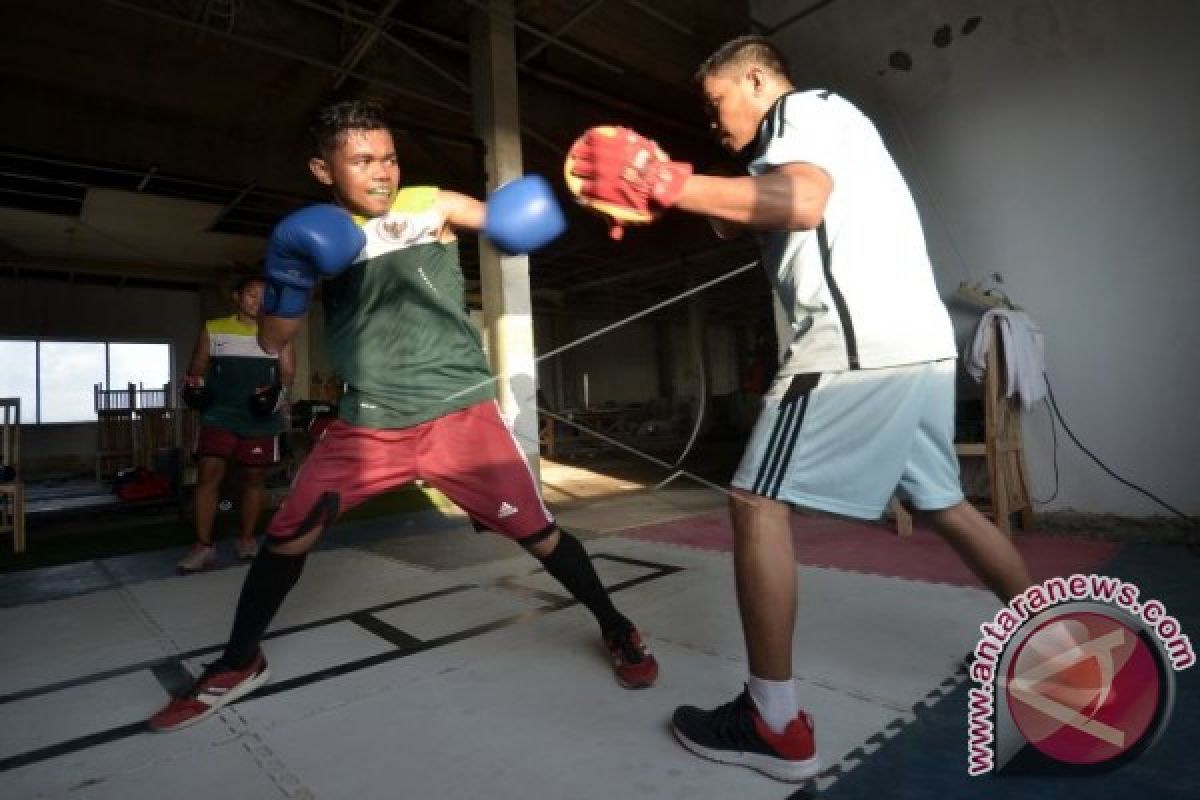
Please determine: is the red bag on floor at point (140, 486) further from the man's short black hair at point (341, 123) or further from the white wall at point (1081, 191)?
the white wall at point (1081, 191)

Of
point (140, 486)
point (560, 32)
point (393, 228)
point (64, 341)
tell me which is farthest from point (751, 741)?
point (64, 341)

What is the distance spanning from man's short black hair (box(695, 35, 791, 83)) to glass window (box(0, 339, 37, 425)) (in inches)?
553

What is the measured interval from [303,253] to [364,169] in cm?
30

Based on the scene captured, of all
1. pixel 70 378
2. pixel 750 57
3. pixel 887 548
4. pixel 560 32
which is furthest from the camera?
pixel 70 378

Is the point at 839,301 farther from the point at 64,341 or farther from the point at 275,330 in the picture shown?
the point at 64,341

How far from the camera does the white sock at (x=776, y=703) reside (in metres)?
1.19

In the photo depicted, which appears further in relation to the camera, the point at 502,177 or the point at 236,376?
the point at 502,177

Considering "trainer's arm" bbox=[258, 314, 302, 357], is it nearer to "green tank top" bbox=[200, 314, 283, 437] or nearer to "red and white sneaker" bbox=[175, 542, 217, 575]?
"green tank top" bbox=[200, 314, 283, 437]

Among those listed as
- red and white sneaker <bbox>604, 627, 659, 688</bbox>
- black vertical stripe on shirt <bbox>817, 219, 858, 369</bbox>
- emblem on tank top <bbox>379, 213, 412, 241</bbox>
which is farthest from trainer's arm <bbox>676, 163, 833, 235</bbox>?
red and white sneaker <bbox>604, 627, 659, 688</bbox>

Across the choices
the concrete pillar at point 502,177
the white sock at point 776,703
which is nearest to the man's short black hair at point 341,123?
the white sock at point 776,703

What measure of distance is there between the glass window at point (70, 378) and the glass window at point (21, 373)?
13cm

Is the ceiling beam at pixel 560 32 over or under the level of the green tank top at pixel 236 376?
over

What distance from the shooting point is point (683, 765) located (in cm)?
124

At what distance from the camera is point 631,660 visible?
162 centimetres
